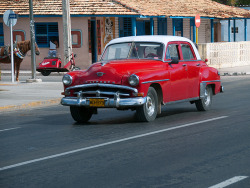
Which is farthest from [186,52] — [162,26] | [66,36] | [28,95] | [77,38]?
[162,26]

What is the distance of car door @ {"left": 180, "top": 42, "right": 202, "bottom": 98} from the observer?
14359 millimetres

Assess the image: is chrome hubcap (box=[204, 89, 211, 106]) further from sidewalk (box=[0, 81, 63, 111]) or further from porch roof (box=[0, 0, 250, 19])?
porch roof (box=[0, 0, 250, 19])

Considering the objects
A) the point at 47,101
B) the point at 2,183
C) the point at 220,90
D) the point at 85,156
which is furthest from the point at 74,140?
the point at 47,101

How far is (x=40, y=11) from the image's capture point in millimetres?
34844

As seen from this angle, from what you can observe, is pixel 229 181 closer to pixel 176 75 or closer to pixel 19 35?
pixel 176 75

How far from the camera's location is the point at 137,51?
548 inches

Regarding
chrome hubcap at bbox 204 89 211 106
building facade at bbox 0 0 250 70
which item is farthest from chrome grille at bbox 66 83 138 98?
building facade at bbox 0 0 250 70

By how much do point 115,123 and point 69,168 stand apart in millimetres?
4864

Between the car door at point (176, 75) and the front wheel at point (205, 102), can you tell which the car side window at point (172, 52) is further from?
the front wheel at point (205, 102)

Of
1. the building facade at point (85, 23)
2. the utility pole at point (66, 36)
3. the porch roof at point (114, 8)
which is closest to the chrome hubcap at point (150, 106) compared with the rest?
the utility pole at point (66, 36)

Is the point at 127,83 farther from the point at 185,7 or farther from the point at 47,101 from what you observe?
the point at 185,7

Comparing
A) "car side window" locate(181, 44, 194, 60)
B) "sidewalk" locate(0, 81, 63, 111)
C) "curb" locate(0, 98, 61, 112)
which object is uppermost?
"car side window" locate(181, 44, 194, 60)

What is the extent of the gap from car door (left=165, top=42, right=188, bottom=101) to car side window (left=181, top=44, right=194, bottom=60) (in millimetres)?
186

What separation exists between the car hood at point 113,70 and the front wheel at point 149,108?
0.54 meters
